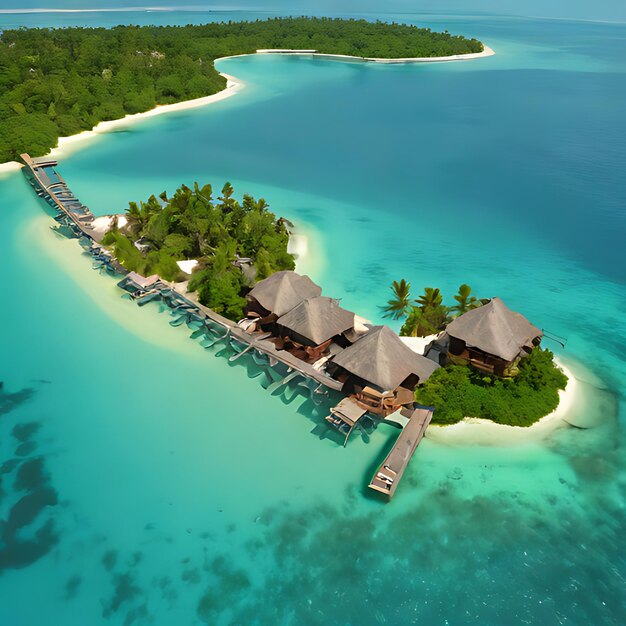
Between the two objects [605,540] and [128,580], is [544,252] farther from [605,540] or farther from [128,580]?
[128,580]

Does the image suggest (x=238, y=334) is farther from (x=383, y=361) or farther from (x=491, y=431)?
(x=491, y=431)

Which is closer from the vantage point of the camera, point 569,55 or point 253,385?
point 253,385

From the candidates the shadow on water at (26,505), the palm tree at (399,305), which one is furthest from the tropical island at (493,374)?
the shadow on water at (26,505)

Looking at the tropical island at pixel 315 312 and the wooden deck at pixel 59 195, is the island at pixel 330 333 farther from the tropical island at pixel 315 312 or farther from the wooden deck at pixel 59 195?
the wooden deck at pixel 59 195

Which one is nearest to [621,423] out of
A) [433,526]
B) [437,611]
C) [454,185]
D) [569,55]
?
[433,526]

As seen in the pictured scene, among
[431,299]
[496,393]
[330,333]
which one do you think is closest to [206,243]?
[330,333]

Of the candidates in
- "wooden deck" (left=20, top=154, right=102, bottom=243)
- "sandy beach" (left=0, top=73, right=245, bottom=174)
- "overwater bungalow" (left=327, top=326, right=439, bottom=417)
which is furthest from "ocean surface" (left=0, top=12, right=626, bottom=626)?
"sandy beach" (left=0, top=73, right=245, bottom=174)
